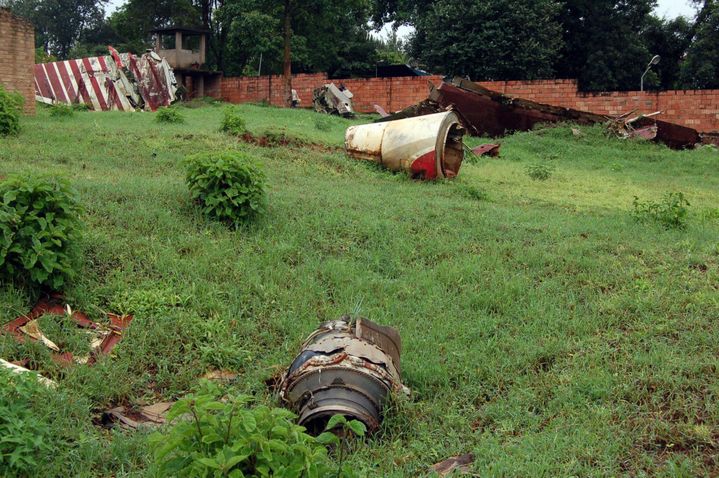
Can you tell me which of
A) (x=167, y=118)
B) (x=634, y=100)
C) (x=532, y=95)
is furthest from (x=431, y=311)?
(x=532, y=95)

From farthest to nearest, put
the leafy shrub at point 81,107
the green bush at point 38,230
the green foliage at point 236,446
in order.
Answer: the leafy shrub at point 81,107 → the green bush at point 38,230 → the green foliage at point 236,446

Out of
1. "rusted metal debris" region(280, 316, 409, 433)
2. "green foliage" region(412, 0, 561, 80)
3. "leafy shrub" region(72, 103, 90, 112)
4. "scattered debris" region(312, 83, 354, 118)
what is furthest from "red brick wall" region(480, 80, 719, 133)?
"rusted metal debris" region(280, 316, 409, 433)

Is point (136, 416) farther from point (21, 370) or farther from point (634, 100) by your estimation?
point (634, 100)

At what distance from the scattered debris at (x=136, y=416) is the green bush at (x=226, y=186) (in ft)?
7.22

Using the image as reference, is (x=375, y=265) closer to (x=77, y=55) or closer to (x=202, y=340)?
(x=202, y=340)

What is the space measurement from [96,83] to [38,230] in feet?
46.7

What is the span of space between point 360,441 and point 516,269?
235cm

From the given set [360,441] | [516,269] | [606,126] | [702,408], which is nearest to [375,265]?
[516,269]

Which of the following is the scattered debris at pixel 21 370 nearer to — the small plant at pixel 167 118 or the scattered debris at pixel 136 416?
the scattered debris at pixel 136 416

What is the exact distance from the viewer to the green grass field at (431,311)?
287 centimetres

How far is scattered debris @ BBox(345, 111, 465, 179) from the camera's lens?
8.20m

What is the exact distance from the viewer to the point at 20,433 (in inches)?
96.4

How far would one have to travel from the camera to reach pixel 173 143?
8.27m

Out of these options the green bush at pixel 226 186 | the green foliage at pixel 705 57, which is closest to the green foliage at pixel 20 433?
the green bush at pixel 226 186
